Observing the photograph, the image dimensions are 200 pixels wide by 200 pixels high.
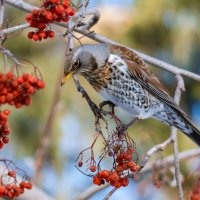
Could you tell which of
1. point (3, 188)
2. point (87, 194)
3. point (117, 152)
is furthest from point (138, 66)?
point (3, 188)

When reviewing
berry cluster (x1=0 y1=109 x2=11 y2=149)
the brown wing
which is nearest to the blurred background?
the brown wing

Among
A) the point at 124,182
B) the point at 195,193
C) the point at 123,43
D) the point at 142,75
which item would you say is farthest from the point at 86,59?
the point at 123,43

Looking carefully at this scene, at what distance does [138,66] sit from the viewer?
3646mm

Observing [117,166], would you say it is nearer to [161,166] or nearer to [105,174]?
[105,174]

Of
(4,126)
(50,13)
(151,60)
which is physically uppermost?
(50,13)

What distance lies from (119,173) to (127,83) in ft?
3.59

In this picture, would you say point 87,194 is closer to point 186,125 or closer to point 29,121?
point 186,125

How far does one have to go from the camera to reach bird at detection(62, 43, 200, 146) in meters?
3.43

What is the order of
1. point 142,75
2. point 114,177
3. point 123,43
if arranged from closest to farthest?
point 114,177
point 142,75
point 123,43

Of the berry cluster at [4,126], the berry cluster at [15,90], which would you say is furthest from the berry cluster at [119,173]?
the berry cluster at [15,90]

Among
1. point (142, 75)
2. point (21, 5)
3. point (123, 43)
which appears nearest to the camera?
Answer: point (21, 5)

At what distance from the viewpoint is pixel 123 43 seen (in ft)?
32.2

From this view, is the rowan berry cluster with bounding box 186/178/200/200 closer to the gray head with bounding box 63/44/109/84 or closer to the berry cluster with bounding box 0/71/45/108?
the gray head with bounding box 63/44/109/84

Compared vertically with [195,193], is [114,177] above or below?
above
